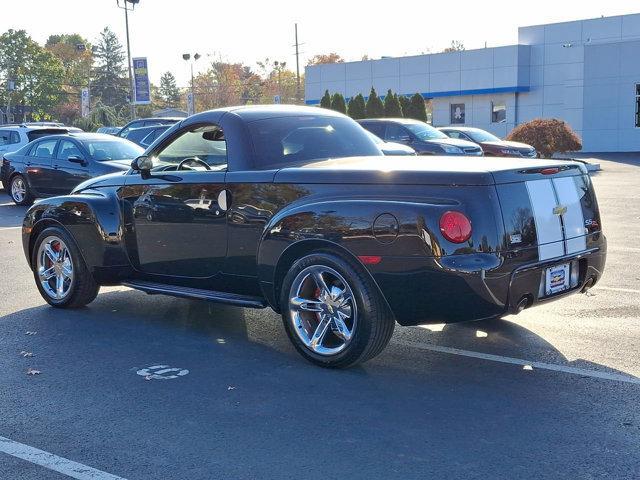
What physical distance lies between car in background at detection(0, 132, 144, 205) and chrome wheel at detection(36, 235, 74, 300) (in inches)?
297

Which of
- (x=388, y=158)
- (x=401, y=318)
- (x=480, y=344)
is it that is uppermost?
(x=388, y=158)

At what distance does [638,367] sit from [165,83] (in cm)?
14317

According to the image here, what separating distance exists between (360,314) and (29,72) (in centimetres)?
9088

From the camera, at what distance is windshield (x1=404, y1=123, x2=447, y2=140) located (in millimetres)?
21938

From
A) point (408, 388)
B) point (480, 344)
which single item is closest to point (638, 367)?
point (480, 344)

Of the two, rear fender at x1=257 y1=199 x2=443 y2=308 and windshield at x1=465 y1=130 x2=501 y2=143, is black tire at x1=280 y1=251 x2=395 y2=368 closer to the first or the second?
rear fender at x1=257 y1=199 x2=443 y2=308

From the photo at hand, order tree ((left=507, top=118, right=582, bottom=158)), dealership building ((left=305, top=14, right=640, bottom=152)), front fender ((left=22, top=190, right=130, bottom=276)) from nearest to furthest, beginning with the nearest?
front fender ((left=22, top=190, right=130, bottom=276)) → tree ((left=507, top=118, right=582, bottom=158)) → dealership building ((left=305, top=14, right=640, bottom=152))

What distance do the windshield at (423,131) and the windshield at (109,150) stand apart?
28.1ft

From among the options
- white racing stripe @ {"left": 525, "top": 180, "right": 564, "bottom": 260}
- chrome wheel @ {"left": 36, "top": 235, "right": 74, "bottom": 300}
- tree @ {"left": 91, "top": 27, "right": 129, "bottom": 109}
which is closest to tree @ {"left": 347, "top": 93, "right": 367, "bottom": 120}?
chrome wheel @ {"left": 36, "top": 235, "right": 74, "bottom": 300}

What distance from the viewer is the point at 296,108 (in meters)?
6.78

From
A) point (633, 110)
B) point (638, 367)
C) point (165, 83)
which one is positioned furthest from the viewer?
point (165, 83)

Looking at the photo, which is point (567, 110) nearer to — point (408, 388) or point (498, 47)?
point (498, 47)

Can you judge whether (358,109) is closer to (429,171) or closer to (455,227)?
(429,171)

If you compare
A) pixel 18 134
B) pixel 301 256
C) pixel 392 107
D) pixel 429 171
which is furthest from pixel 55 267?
pixel 392 107
